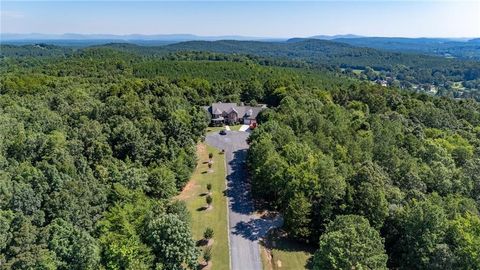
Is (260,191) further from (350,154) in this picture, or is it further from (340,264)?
(340,264)

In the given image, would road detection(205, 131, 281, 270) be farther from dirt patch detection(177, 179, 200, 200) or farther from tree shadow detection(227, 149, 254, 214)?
dirt patch detection(177, 179, 200, 200)

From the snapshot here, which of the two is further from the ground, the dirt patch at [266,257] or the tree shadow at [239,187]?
the tree shadow at [239,187]

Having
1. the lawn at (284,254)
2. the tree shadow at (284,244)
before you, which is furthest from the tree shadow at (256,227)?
the lawn at (284,254)

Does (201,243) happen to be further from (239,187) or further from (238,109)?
(238,109)

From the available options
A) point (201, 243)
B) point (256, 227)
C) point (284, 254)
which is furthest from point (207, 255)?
point (256, 227)

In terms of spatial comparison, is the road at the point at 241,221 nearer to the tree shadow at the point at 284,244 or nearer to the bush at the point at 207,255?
the tree shadow at the point at 284,244

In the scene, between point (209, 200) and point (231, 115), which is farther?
point (231, 115)
